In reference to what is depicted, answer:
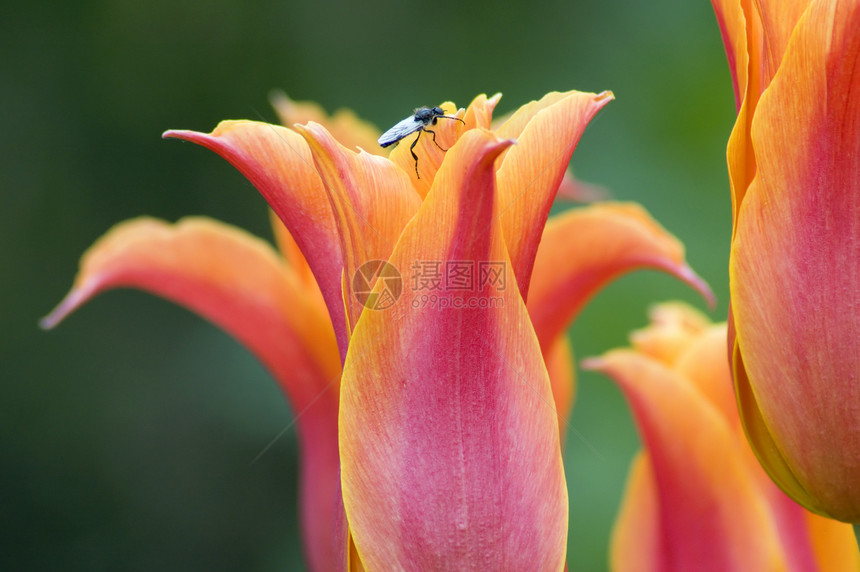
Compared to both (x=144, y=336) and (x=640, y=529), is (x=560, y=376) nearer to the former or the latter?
(x=640, y=529)

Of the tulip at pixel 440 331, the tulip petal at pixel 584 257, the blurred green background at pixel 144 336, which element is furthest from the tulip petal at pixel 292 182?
the blurred green background at pixel 144 336

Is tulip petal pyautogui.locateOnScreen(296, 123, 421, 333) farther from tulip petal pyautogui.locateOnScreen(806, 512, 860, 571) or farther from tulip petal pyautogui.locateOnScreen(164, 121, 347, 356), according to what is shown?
tulip petal pyautogui.locateOnScreen(806, 512, 860, 571)

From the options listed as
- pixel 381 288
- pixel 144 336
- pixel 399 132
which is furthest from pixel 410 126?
pixel 144 336

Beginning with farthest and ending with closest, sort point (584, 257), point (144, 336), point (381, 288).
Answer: point (144, 336) → point (584, 257) → point (381, 288)

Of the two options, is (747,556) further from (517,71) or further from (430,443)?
(517,71)

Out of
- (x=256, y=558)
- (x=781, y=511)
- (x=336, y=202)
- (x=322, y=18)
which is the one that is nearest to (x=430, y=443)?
(x=336, y=202)

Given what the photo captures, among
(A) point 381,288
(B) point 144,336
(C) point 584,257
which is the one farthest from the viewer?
(B) point 144,336

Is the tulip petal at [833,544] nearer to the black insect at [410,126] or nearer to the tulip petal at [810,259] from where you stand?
the tulip petal at [810,259]
